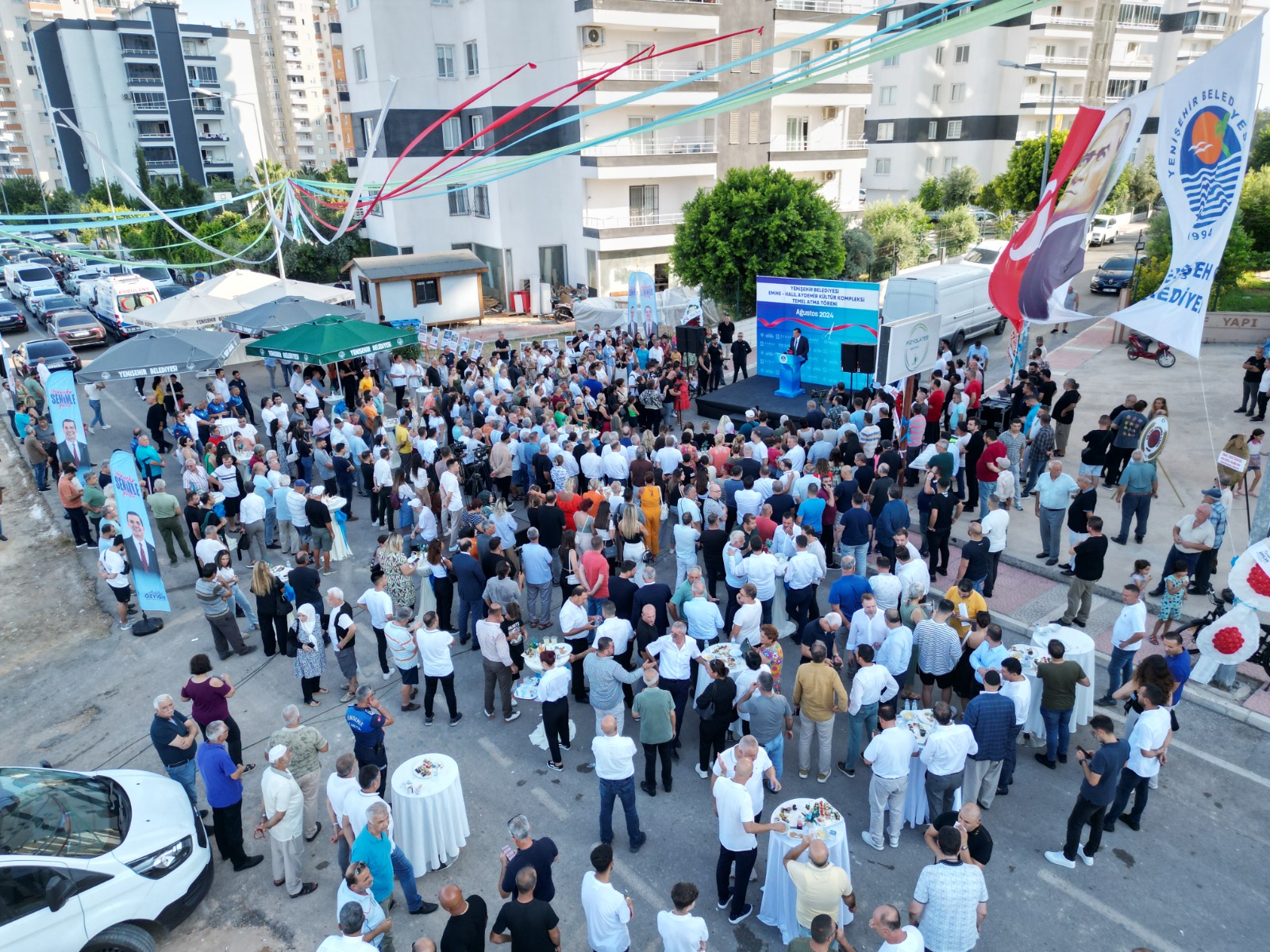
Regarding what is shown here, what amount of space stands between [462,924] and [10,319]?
36.3 m

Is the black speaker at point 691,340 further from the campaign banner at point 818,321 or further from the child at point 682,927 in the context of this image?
the child at point 682,927

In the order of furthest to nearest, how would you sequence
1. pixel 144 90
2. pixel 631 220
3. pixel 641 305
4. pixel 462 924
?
pixel 144 90, pixel 631 220, pixel 641 305, pixel 462 924

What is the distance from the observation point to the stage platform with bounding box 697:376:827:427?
19.0 metres

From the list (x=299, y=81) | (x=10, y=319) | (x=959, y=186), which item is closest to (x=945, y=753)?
(x=10, y=319)

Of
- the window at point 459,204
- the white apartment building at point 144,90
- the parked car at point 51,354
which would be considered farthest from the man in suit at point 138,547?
the white apartment building at point 144,90

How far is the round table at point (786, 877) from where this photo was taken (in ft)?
20.1

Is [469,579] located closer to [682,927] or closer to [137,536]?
[137,536]

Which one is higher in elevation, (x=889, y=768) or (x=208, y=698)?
(x=208, y=698)

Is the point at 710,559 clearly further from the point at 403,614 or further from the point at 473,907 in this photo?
the point at 473,907

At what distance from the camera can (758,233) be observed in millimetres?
24516

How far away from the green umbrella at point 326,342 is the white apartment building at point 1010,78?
39159 mm

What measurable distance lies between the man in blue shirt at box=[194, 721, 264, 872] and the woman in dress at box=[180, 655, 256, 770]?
56 centimetres

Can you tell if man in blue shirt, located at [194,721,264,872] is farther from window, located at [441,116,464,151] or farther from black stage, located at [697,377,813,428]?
window, located at [441,116,464,151]

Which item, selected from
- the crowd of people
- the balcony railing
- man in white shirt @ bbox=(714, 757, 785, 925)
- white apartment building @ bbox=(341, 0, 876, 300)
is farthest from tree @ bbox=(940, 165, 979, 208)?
man in white shirt @ bbox=(714, 757, 785, 925)
